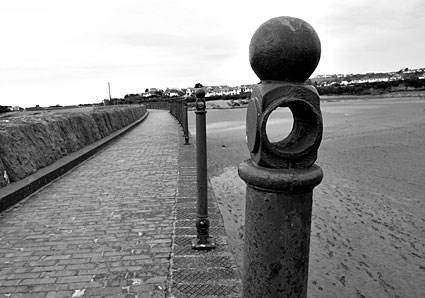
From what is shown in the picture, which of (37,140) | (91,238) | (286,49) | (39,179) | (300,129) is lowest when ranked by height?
(91,238)

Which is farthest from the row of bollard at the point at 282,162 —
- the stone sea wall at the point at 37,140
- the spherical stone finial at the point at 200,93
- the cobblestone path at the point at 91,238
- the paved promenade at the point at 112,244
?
the stone sea wall at the point at 37,140

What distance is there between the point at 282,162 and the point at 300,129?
0.17 meters

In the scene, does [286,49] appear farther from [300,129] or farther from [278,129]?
[278,129]

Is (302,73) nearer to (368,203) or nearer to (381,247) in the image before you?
(381,247)

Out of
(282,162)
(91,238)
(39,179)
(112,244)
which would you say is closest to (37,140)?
(39,179)

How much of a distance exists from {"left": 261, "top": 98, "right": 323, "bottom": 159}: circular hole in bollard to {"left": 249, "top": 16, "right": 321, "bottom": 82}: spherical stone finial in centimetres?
11

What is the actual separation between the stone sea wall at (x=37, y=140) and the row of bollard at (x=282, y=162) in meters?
4.44

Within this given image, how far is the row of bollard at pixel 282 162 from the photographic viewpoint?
1.37 m

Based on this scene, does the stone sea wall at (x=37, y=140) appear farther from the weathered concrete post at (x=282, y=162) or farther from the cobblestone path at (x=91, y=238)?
the weathered concrete post at (x=282, y=162)

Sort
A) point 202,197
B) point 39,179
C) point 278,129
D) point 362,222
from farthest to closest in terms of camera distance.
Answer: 1. point 278,129
2. point 39,179
3. point 362,222
4. point 202,197

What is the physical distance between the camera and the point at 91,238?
355 cm

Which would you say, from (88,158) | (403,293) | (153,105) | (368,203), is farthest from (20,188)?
(153,105)

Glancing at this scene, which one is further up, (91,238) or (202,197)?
(202,197)

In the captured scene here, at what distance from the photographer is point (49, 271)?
2.90 meters
